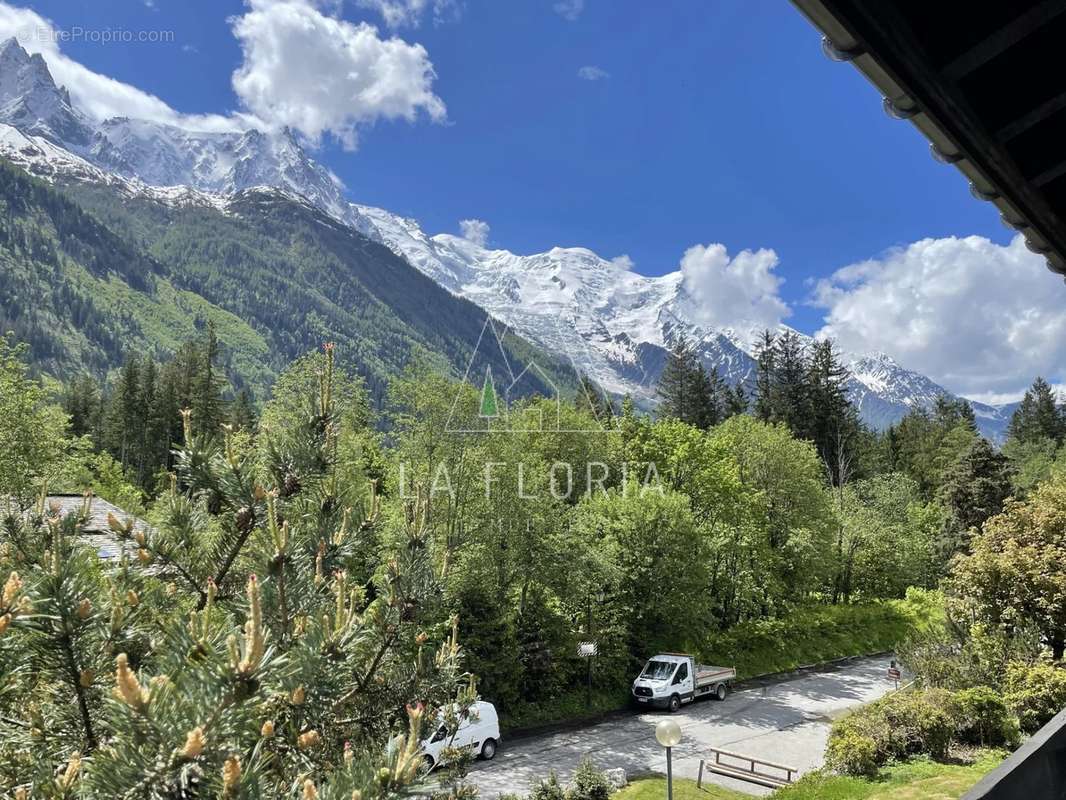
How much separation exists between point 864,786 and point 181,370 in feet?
206

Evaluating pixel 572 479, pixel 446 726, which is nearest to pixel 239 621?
pixel 446 726

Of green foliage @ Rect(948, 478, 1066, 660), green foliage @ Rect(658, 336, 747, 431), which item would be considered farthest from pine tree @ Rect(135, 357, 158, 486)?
green foliage @ Rect(948, 478, 1066, 660)

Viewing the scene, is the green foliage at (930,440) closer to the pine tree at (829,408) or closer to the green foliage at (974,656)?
the pine tree at (829,408)

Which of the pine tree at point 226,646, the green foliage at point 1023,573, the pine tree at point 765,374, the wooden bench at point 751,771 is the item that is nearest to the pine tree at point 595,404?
the pine tree at point 765,374

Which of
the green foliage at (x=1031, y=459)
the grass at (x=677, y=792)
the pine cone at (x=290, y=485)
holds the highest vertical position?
the green foliage at (x=1031, y=459)

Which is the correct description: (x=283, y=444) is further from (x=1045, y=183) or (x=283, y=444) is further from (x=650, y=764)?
(x=650, y=764)

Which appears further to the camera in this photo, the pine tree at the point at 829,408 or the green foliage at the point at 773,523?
the pine tree at the point at 829,408

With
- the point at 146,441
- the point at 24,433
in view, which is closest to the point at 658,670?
the point at 24,433

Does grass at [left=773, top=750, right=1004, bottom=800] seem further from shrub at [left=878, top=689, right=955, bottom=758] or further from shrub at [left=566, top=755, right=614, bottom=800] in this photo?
shrub at [left=566, top=755, right=614, bottom=800]

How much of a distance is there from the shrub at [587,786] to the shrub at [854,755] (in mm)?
5009

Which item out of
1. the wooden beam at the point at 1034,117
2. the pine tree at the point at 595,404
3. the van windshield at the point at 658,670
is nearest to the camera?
the wooden beam at the point at 1034,117

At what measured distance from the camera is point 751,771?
1628cm

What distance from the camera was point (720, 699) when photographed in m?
24.6

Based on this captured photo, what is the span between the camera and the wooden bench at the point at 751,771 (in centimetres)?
1567
